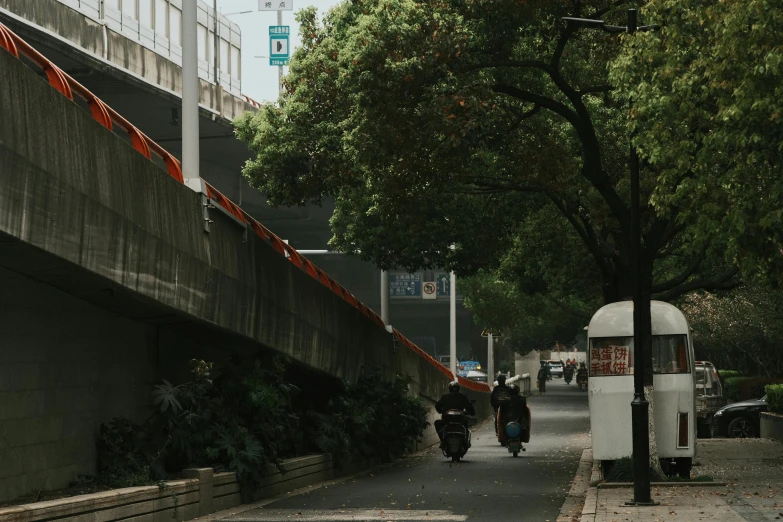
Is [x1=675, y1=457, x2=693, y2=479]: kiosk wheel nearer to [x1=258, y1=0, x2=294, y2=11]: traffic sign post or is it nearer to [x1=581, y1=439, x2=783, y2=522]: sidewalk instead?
[x1=581, y1=439, x2=783, y2=522]: sidewalk

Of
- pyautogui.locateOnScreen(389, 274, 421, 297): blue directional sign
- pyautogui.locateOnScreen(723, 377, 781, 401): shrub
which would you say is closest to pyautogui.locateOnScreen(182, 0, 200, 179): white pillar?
pyautogui.locateOnScreen(723, 377, 781, 401): shrub

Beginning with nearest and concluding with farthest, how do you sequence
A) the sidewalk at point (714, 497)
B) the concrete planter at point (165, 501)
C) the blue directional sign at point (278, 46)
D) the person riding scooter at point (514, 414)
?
the concrete planter at point (165, 501), the sidewalk at point (714, 497), the person riding scooter at point (514, 414), the blue directional sign at point (278, 46)

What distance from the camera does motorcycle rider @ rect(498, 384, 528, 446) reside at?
26875 millimetres

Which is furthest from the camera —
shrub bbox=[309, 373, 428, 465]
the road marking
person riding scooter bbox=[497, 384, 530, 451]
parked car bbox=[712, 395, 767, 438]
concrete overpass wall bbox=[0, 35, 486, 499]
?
parked car bbox=[712, 395, 767, 438]

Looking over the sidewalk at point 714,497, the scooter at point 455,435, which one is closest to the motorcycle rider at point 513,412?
the scooter at point 455,435

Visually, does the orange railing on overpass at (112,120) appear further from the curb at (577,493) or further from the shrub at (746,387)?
the shrub at (746,387)

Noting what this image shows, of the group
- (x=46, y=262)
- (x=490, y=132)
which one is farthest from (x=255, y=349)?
(x=46, y=262)

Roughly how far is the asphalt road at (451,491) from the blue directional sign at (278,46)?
39801 mm

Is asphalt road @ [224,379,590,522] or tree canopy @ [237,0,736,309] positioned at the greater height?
tree canopy @ [237,0,736,309]

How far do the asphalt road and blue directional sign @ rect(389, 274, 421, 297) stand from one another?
42629 mm

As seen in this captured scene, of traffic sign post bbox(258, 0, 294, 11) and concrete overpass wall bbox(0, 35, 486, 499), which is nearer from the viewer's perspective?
concrete overpass wall bbox(0, 35, 486, 499)

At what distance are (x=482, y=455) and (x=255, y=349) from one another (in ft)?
35.3

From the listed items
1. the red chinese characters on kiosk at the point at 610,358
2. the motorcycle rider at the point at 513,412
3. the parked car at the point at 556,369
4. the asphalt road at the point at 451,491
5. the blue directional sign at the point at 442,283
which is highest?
the blue directional sign at the point at 442,283

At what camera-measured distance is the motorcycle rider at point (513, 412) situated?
26.9 metres
